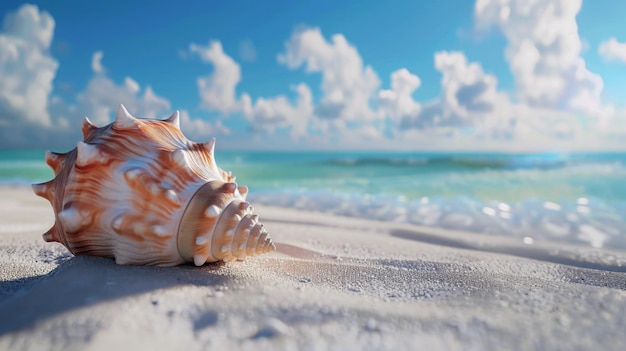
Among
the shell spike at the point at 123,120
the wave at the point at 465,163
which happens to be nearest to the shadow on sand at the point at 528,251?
the shell spike at the point at 123,120

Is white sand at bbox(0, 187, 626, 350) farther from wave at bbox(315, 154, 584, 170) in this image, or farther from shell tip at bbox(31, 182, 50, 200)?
wave at bbox(315, 154, 584, 170)

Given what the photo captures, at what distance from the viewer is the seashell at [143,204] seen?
6.05 ft

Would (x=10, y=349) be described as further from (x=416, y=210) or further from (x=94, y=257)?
(x=416, y=210)

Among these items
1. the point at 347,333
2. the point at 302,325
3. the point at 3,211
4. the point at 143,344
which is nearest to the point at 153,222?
the point at 143,344

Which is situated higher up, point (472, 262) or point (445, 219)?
point (445, 219)

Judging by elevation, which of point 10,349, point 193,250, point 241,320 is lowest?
point 10,349

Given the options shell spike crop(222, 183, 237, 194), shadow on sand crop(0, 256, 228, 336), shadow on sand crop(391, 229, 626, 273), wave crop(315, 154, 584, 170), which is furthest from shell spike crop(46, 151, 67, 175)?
wave crop(315, 154, 584, 170)

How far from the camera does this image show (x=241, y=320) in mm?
1444

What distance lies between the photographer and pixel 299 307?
61.2 inches

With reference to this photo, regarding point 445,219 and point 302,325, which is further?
point 445,219

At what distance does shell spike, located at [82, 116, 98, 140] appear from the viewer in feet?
→ 7.21

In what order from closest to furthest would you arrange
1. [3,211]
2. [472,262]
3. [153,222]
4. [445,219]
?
[153,222] < [472,262] < [3,211] < [445,219]

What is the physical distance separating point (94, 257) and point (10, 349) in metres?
0.75

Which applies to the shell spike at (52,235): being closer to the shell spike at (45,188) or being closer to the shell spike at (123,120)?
the shell spike at (45,188)
